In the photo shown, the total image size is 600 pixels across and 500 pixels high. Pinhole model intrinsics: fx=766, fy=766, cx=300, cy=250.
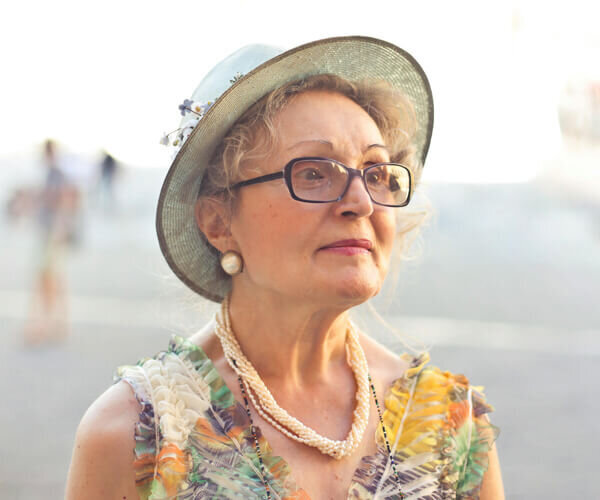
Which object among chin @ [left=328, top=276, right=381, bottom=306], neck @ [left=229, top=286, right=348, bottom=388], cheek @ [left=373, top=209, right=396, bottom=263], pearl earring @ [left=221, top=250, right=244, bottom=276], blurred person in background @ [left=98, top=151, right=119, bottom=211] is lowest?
neck @ [left=229, top=286, right=348, bottom=388]

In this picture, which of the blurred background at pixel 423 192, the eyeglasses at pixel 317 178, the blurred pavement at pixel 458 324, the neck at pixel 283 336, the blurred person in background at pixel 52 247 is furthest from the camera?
the blurred person in background at pixel 52 247

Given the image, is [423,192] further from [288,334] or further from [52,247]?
[52,247]

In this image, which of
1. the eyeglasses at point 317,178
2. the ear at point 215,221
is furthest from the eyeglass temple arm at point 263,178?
the ear at point 215,221

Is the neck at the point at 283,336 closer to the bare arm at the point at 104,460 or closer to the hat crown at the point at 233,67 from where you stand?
the bare arm at the point at 104,460

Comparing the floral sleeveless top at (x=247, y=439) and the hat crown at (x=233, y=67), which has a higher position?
the hat crown at (x=233, y=67)

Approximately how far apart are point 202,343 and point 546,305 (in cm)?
654

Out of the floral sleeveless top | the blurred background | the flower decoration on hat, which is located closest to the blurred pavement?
the blurred background

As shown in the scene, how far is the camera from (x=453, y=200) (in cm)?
1307

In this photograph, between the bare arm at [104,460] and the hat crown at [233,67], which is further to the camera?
the hat crown at [233,67]

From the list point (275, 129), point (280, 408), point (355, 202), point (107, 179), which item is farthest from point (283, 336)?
point (107, 179)

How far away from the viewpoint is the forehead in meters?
1.91

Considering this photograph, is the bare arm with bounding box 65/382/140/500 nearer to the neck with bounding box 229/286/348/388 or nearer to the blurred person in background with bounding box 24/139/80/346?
the neck with bounding box 229/286/348/388

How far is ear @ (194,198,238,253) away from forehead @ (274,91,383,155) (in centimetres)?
26

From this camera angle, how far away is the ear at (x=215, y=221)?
80.7 inches
